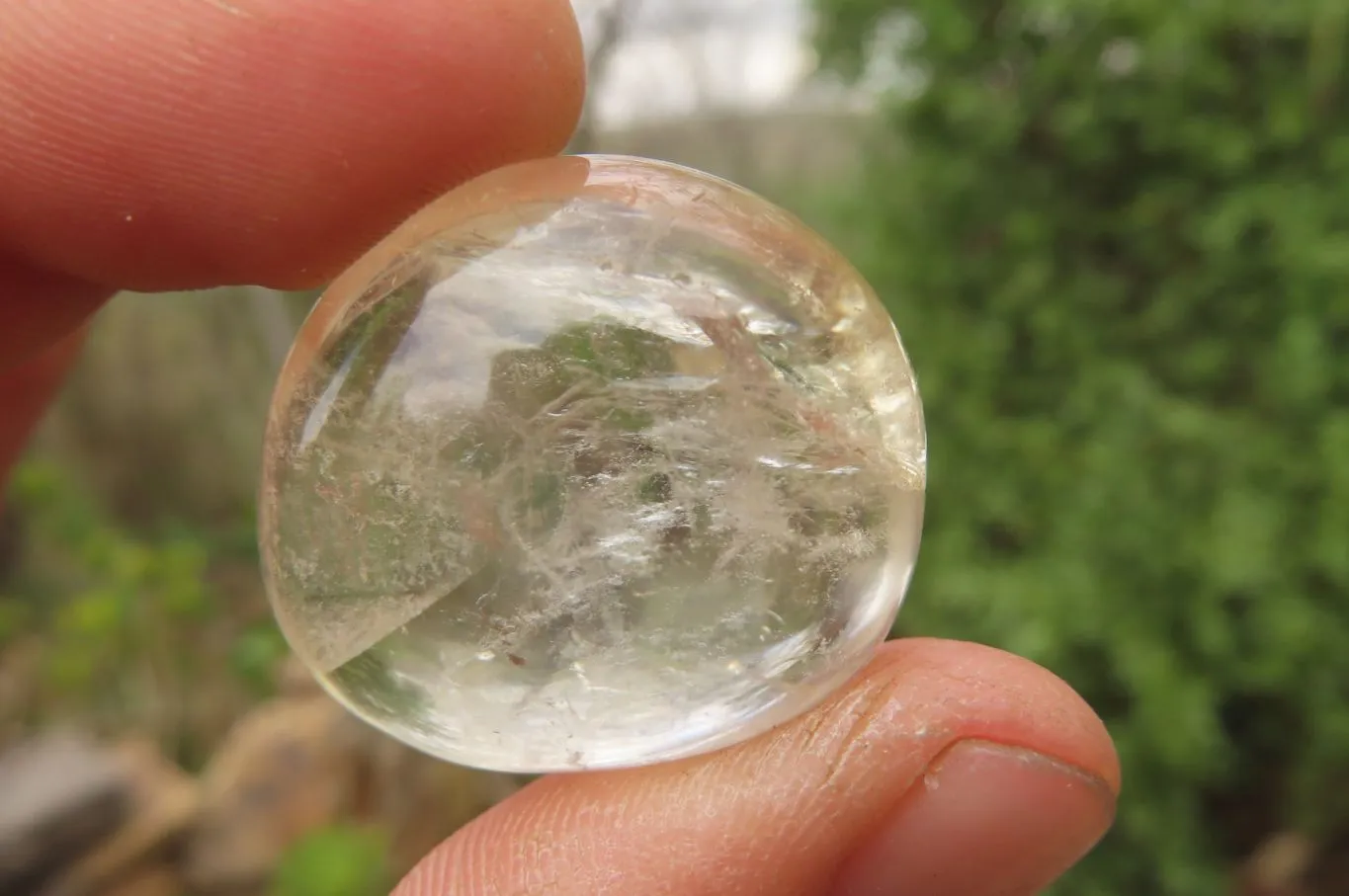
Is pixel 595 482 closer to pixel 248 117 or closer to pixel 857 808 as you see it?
pixel 857 808

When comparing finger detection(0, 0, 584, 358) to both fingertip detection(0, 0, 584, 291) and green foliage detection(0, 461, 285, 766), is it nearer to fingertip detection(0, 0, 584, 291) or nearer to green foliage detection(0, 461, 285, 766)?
fingertip detection(0, 0, 584, 291)

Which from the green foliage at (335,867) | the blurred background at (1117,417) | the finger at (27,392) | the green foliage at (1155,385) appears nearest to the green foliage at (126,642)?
the blurred background at (1117,417)

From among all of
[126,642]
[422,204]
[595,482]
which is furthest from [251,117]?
[126,642]

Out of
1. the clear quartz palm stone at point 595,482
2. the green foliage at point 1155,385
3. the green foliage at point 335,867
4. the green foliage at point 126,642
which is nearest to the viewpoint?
the clear quartz palm stone at point 595,482

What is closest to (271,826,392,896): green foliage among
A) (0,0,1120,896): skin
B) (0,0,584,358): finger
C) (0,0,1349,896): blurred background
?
(0,0,1349,896): blurred background

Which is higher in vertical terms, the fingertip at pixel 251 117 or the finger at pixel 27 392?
the fingertip at pixel 251 117

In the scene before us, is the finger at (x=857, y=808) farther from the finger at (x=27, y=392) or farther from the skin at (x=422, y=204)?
the finger at (x=27, y=392)
